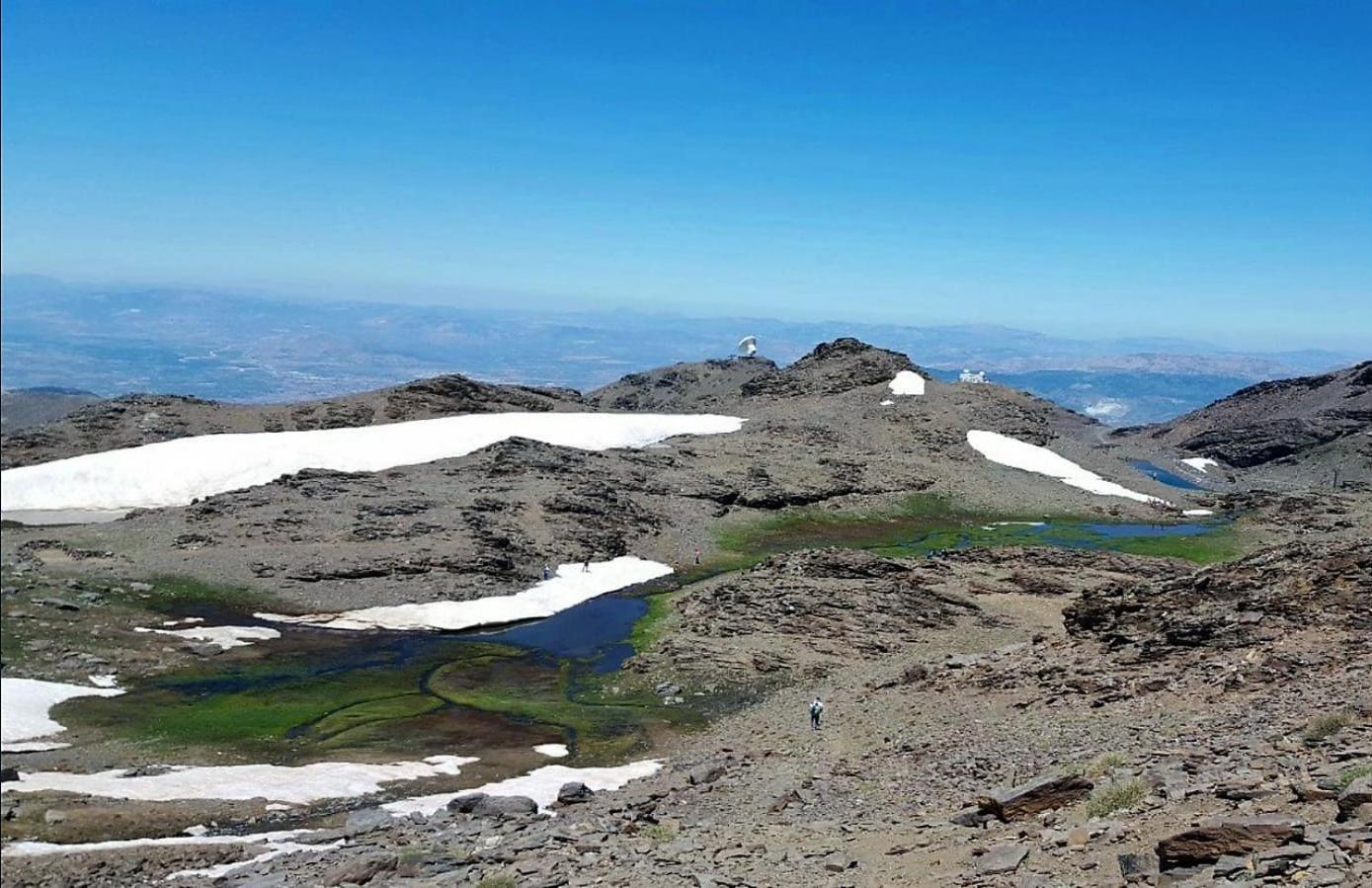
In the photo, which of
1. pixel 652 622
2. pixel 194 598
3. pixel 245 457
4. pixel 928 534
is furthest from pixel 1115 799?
pixel 245 457

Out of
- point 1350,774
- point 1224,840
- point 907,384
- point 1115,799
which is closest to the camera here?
point 1224,840

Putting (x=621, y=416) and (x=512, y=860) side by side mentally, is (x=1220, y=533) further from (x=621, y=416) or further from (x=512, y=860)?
(x=512, y=860)

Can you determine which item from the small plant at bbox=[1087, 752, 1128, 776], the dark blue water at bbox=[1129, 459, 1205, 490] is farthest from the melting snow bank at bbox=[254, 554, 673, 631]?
the dark blue water at bbox=[1129, 459, 1205, 490]

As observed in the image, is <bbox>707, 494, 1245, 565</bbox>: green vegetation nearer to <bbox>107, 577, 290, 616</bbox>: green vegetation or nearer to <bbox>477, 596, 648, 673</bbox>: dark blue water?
<bbox>477, 596, 648, 673</bbox>: dark blue water

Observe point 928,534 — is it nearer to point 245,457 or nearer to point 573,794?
point 245,457

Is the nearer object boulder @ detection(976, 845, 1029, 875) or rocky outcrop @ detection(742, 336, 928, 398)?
boulder @ detection(976, 845, 1029, 875)

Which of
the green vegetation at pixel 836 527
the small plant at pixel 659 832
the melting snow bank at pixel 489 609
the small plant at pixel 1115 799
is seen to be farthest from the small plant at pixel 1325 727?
the green vegetation at pixel 836 527
